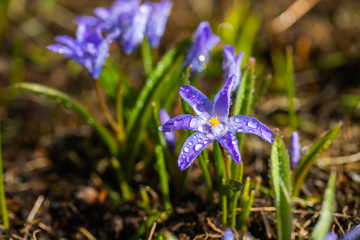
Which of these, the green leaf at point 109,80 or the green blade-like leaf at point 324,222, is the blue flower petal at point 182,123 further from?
the green leaf at point 109,80

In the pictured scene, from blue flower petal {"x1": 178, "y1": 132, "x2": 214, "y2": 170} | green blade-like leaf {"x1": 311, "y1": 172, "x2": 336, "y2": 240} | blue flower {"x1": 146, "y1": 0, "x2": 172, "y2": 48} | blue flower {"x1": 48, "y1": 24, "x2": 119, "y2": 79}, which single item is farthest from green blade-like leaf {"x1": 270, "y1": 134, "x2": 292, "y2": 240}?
blue flower {"x1": 146, "y1": 0, "x2": 172, "y2": 48}

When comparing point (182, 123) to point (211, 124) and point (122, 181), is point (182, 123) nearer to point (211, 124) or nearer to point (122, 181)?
point (211, 124)

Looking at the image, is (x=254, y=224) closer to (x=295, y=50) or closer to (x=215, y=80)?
(x=215, y=80)

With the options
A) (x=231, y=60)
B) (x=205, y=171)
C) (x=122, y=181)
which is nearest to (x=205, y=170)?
(x=205, y=171)

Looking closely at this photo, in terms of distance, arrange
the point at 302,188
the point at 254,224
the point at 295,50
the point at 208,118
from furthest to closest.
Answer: the point at 295,50 < the point at 302,188 < the point at 254,224 < the point at 208,118

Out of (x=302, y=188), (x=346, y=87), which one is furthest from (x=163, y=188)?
(x=346, y=87)

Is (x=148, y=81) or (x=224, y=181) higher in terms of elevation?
(x=148, y=81)
